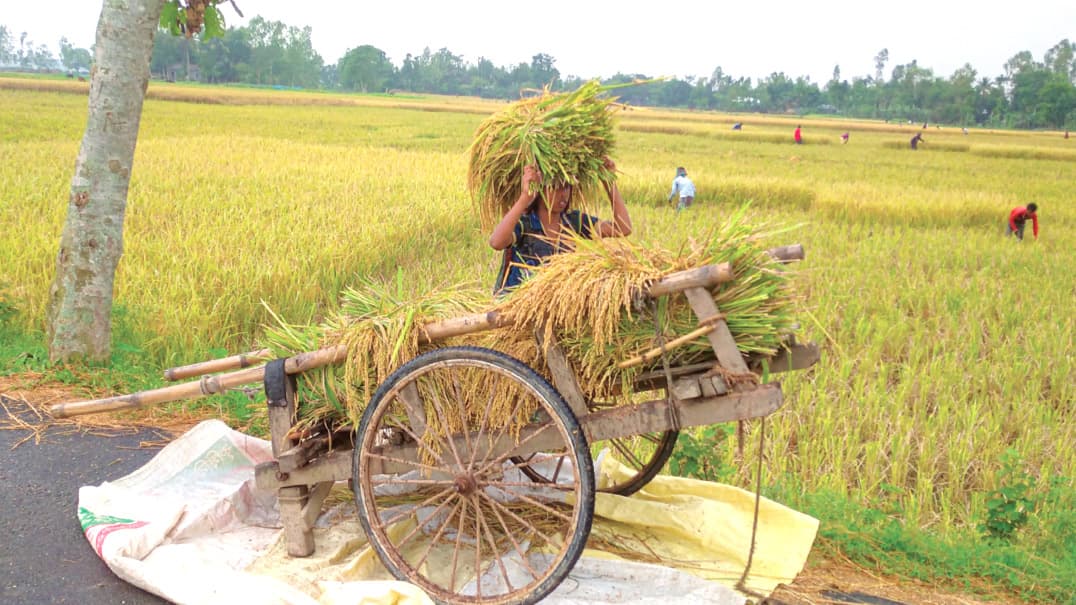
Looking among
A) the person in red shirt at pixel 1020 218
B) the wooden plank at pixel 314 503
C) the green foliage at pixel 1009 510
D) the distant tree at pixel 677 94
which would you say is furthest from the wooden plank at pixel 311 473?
the distant tree at pixel 677 94

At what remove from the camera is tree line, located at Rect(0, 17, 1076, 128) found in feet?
250

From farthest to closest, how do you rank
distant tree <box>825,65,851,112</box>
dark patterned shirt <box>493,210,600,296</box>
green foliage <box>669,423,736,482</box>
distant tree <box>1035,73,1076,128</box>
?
1. distant tree <box>825,65,851,112</box>
2. distant tree <box>1035,73,1076,128</box>
3. green foliage <box>669,423,736,482</box>
4. dark patterned shirt <box>493,210,600,296</box>

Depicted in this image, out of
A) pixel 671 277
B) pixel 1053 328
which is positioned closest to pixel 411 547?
pixel 671 277

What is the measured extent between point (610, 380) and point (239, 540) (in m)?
1.60

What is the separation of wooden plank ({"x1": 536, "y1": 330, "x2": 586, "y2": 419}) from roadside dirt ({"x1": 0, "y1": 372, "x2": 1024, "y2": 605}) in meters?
0.94

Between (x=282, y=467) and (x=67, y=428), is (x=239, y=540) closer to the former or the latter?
(x=282, y=467)

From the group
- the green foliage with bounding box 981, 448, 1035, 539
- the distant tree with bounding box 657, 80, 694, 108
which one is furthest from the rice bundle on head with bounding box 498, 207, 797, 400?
the distant tree with bounding box 657, 80, 694, 108

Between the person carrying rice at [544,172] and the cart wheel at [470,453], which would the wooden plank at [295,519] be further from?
the person carrying rice at [544,172]

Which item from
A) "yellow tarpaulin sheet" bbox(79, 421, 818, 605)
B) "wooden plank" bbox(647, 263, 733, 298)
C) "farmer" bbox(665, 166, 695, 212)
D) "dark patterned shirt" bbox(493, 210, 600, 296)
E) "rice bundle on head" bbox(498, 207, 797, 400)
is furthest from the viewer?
"farmer" bbox(665, 166, 695, 212)

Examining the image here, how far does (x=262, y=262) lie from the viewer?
6.60 meters

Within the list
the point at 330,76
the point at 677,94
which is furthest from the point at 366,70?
the point at 677,94

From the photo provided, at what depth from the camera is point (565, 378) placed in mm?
2590

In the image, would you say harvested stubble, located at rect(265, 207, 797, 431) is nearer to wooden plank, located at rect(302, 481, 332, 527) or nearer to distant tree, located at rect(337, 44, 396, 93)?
wooden plank, located at rect(302, 481, 332, 527)

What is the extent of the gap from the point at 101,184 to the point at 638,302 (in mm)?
3873
